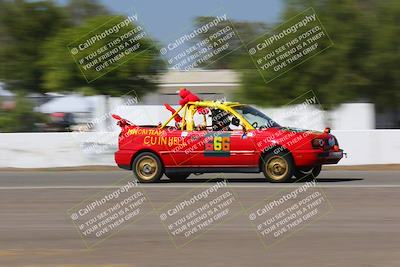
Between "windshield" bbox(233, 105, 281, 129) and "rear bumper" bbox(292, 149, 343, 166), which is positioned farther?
"windshield" bbox(233, 105, 281, 129)

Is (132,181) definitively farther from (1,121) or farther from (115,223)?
(1,121)

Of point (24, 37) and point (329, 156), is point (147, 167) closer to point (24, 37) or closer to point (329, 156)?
point (329, 156)

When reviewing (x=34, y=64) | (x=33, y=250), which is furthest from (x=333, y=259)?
(x=34, y=64)

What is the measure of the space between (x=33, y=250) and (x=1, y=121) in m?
24.4

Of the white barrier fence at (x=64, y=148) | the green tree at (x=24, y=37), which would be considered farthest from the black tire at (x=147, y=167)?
the green tree at (x=24, y=37)

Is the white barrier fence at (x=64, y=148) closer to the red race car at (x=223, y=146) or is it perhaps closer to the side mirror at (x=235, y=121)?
the red race car at (x=223, y=146)

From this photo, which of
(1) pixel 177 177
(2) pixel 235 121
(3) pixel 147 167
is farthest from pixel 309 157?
(3) pixel 147 167

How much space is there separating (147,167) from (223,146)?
167 cm

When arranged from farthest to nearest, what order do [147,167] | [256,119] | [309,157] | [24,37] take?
[24,37] < [147,167] < [256,119] < [309,157]

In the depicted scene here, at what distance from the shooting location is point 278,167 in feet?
52.5

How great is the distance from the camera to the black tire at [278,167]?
15922mm

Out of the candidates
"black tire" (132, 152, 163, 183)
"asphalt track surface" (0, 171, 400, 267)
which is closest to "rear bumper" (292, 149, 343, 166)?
"asphalt track surface" (0, 171, 400, 267)

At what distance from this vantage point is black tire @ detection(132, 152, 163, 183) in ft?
54.9

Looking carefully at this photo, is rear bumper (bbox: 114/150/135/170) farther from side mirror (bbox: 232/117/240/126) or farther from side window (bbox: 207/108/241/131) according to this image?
side mirror (bbox: 232/117/240/126)
